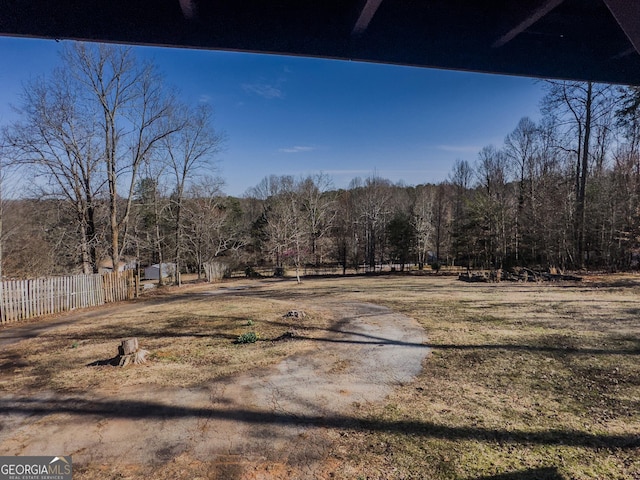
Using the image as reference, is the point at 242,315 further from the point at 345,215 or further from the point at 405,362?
the point at 345,215

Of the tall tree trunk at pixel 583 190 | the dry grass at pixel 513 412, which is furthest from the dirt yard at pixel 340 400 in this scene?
the tall tree trunk at pixel 583 190

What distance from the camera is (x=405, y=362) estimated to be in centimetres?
549

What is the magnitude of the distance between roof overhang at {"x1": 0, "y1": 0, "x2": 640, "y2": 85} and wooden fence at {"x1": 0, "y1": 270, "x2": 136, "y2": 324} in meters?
10.9

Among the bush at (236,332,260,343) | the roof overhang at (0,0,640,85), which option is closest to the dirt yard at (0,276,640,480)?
the bush at (236,332,260,343)

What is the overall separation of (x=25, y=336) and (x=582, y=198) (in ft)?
93.6

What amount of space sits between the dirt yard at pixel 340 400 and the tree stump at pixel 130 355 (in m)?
0.19

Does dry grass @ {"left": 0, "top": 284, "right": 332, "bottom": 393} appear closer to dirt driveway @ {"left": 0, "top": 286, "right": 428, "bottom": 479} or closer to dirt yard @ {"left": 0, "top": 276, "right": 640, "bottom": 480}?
dirt yard @ {"left": 0, "top": 276, "right": 640, "bottom": 480}

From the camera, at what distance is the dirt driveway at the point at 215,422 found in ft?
9.64

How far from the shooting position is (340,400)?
4145mm

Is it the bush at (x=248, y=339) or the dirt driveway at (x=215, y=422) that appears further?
the bush at (x=248, y=339)

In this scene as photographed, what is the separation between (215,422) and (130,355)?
9.82ft

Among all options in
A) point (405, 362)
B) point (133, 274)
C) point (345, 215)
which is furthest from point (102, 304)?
point (345, 215)

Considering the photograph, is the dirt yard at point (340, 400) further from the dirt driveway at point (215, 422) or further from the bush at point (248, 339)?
the bush at point (248, 339)

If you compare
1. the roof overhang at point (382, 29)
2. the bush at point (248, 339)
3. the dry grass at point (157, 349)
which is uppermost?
the roof overhang at point (382, 29)
